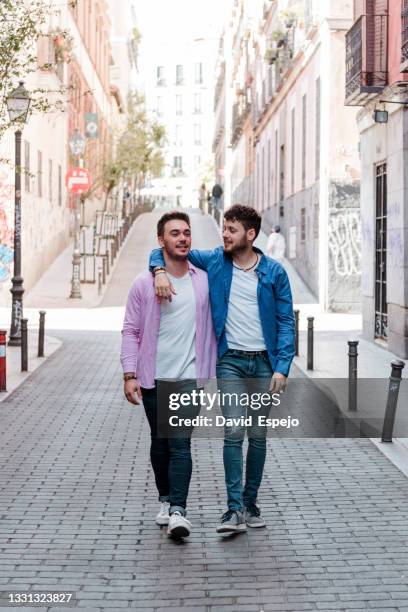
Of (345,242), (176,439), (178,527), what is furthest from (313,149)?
(178,527)

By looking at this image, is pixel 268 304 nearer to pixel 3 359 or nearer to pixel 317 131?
pixel 3 359

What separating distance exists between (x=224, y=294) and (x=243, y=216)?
457mm

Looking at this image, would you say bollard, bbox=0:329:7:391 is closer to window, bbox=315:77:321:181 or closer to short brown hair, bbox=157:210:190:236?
short brown hair, bbox=157:210:190:236

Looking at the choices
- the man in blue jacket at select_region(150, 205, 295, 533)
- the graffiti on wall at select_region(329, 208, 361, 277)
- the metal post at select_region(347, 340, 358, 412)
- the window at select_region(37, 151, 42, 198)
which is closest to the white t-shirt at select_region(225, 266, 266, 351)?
the man in blue jacket at select_region(150, 205, 295, 533)

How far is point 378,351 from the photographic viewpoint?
56.8 ft

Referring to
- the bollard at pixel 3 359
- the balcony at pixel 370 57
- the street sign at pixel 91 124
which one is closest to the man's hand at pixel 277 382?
the bollard at pixel 3 359

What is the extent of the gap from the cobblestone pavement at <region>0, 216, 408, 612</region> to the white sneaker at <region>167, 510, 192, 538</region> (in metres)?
0.07

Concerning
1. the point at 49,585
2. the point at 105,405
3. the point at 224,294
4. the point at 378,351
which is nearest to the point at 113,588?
the point at 49,585

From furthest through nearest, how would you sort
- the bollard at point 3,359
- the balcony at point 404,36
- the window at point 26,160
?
1. the window at point 26,160
2. the balcony at point 404,36
3. the bollard at point 3,359

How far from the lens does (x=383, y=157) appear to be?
59.4 feet

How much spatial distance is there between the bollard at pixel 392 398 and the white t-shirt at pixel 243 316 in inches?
119

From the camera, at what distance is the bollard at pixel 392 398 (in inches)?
350

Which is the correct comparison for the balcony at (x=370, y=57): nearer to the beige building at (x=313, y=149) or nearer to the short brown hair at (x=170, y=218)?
the beige building at (x=313, y=149)

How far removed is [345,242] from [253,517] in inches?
781
